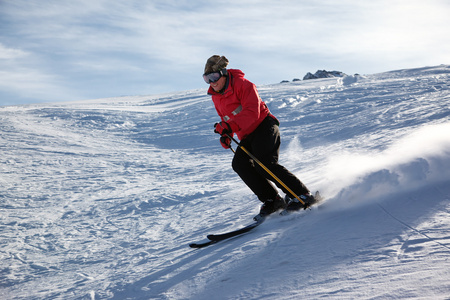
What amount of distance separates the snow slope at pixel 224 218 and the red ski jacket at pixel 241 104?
100 centimetres

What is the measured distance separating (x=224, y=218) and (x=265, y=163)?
3.83 ft

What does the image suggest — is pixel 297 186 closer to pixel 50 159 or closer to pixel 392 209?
pixel 392 209

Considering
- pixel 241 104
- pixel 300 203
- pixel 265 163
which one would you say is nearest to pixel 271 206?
pixel 300 203

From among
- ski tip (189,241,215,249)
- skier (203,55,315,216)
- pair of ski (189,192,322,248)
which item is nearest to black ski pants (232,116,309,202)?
skier (203,55,315,216)

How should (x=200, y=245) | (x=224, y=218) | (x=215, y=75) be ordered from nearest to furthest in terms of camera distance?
(x=200, y=245)
(x=215, y=75)
(x=224, y=218)

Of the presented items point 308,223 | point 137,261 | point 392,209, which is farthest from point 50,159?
point 392,209

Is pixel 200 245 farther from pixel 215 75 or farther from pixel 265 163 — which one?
pixel 215 75

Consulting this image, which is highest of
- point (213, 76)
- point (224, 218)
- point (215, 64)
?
point (215, 64)

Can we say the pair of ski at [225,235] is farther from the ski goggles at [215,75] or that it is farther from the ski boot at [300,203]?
the ski goggles at [215,75]

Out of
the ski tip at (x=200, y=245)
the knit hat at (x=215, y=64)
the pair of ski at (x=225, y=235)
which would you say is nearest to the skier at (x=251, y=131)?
the knit hat at (x=215, y=64)

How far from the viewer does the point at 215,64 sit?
386cm

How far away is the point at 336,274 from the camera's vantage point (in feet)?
7.35

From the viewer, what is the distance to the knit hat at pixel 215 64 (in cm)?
384

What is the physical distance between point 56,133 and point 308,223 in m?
10.6
